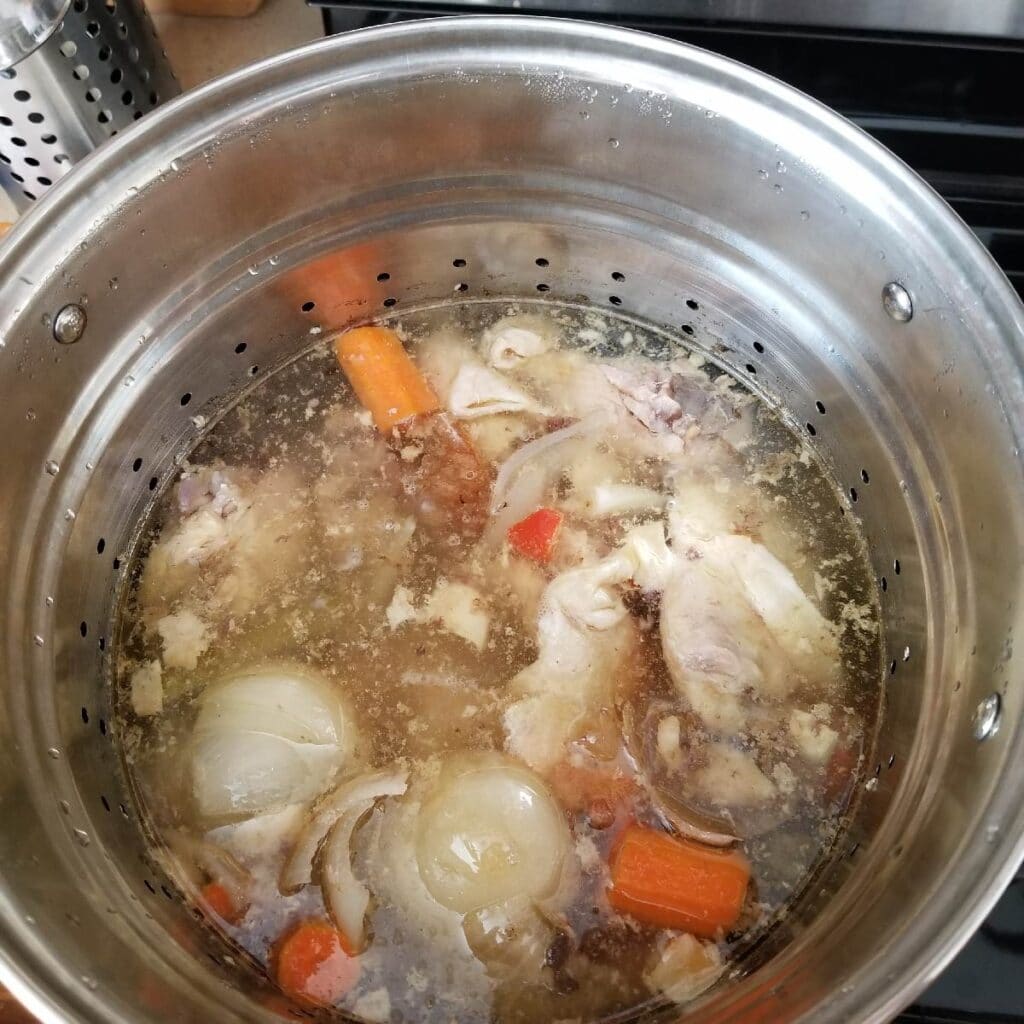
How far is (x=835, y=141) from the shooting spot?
1.16m

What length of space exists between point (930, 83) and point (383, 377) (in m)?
0.96

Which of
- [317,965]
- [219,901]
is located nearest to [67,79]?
[219,901]

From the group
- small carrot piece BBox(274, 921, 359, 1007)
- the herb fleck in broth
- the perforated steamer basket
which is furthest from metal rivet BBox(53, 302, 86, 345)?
small carrot piece BBox(274, 921, 359, 1007)

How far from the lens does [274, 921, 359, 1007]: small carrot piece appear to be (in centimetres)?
117

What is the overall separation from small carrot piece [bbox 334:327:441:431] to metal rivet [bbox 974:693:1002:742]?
0.94 m

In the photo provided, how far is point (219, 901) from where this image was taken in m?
1.22

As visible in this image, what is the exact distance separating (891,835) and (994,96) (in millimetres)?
1064

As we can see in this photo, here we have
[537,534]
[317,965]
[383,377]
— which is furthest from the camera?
[383,377]

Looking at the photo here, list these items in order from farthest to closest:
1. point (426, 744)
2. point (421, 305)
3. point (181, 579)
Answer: point (421, 305)
point (181, 579)
point (426, 744)

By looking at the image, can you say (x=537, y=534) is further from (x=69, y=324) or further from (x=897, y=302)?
(x=69, y=324)

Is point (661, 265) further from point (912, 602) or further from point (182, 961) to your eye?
point (182, 961)

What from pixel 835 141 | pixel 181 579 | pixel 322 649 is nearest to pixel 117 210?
pixel 181 579

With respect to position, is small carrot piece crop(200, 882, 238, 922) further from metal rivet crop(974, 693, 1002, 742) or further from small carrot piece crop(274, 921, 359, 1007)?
metal rivet crop(974, 693, 1002, 742)

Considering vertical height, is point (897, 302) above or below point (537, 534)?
above
